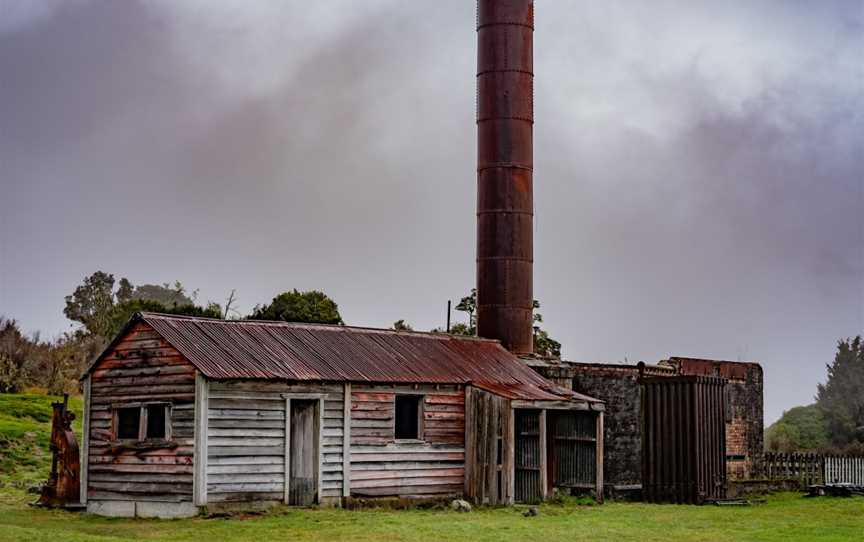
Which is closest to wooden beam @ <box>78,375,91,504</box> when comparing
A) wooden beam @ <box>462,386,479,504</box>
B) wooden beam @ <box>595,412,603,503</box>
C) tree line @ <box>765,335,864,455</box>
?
wooden beam @ <box>462,386,479,504</box>

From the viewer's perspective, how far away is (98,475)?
2750 cm

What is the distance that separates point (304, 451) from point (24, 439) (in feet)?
44.9

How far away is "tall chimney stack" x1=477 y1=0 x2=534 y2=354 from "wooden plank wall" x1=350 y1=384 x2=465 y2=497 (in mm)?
8392

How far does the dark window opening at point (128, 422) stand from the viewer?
27109 millimetres

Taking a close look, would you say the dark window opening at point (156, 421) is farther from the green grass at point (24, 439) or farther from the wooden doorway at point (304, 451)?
the green grass at point (24, 439)

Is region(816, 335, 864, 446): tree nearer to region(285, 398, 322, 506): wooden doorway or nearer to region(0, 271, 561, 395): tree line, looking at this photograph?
region(0, 271, 561, 395): tree line

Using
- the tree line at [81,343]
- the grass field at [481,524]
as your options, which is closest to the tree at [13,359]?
the tree line at [81,343]

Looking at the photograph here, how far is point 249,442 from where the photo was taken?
25922 millimetres

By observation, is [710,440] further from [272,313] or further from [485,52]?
[272,313]

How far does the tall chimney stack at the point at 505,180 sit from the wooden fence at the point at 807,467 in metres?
8.41

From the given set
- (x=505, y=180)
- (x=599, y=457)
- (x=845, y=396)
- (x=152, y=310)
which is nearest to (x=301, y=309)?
(x=152, y=310)

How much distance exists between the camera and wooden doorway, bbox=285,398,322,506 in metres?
26.9

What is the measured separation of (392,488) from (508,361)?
22.4 feet

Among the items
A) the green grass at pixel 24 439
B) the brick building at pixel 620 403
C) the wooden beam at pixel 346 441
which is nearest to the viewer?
the wooden beam at pixel 346 441
